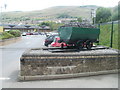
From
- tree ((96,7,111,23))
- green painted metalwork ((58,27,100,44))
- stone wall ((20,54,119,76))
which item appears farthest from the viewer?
tree ((96,7,111,23))

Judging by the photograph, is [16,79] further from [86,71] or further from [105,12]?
[105,12]

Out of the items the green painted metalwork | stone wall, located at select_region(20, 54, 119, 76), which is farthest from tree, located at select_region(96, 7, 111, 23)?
stone wall, located at select_region(20, 54, 119, 76)

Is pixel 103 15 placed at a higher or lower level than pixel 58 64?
higher

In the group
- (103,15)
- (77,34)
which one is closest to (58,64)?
(77,34)

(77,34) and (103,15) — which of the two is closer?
(77,34)

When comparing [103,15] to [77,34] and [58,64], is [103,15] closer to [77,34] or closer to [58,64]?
[77,34]

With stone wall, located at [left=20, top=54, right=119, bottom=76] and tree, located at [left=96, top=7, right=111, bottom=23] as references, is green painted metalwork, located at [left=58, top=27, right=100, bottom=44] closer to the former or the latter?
stone wall, located at [left=20, top=54, right=119, bottom=76]

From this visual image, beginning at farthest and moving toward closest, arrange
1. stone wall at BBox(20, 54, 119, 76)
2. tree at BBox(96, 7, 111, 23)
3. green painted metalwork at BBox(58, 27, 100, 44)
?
1. tree at BBox(96, 7, 111, 23)
2. green painted metalwork at BBox(58, 27, 100, 44)
3. stone wall at BBox(20, 54, 119, 76)

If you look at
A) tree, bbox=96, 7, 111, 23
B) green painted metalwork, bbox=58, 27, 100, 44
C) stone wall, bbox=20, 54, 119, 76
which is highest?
tree, bbox=96, 7, 111, 23

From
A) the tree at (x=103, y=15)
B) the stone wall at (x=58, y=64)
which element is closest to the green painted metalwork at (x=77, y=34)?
the stone wall at (x=58, y=64)

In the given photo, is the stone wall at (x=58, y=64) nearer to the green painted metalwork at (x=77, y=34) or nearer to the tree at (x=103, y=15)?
the green painted metalwork at (x=77, y=34)

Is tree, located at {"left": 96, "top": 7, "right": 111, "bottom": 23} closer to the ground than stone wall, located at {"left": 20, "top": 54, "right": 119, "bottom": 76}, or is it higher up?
higher up

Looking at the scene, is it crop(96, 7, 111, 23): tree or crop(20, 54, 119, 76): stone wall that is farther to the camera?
crop(96, 7, 111, 23): tree

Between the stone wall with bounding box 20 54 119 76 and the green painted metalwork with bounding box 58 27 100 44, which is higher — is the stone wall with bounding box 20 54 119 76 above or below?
below
